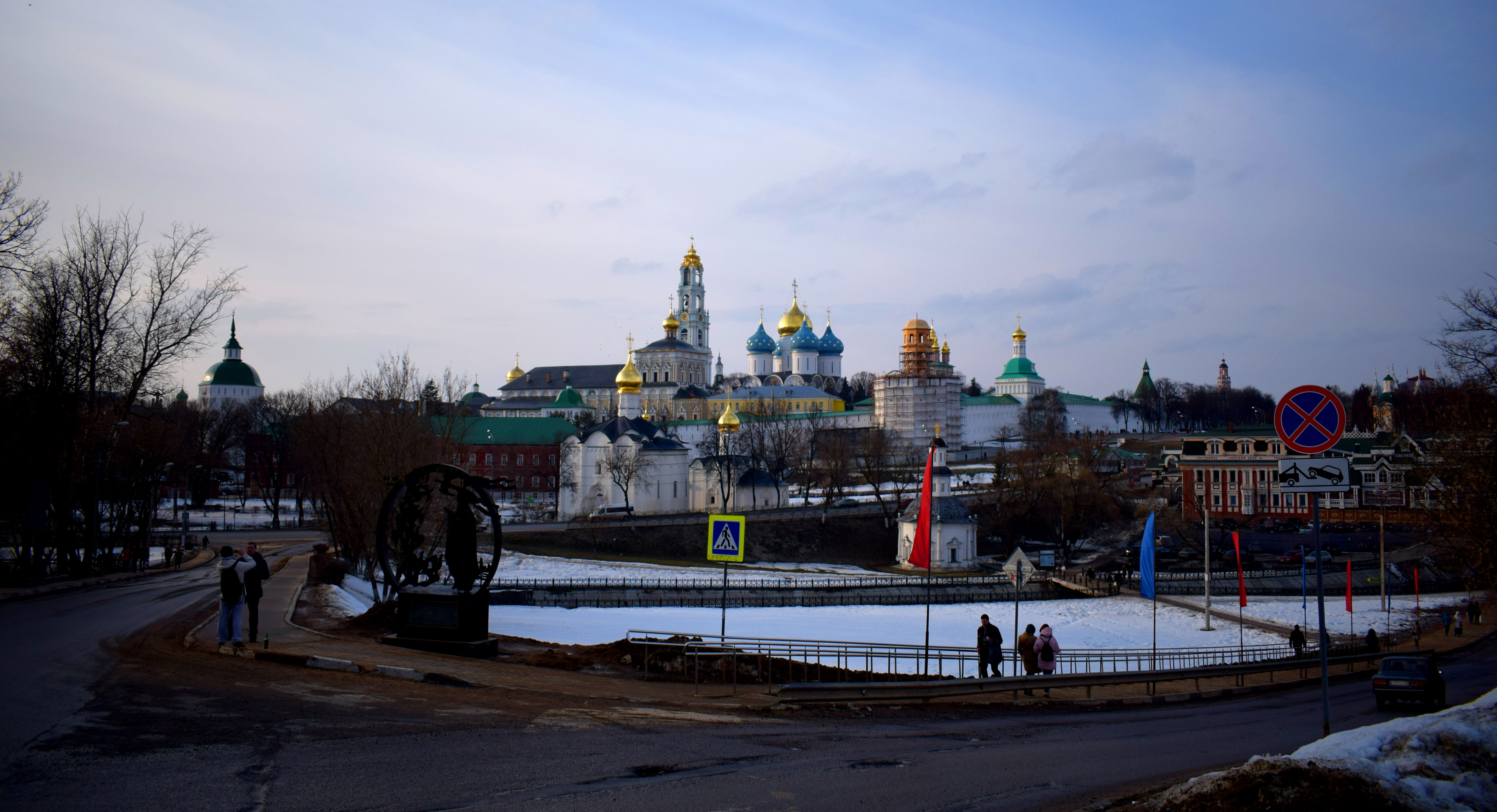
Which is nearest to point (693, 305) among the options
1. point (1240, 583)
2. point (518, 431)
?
point (518, 431)

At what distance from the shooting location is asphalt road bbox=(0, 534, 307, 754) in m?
9.30

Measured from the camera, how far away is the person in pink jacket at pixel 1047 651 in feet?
52.9

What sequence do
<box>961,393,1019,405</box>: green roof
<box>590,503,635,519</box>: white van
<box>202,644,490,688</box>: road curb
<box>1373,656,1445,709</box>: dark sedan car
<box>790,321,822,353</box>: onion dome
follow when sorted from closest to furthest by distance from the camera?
<box>202,644,490,688</box>: road curb, <box>1373,656,1445,709</box>: dark sedan car, <box>590,503,635,519</box>: white van, <box>961,393,1019,405</box>: green roof, <box>790,321,822,353</box>: onion dome

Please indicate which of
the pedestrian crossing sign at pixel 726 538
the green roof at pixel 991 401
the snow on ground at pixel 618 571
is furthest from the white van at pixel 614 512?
the green roof at pixel 991 401

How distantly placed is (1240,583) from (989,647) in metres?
29.7

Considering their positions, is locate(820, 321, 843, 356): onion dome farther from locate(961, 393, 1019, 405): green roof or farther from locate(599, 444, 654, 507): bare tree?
locate(599, 444, 654, 507): bare tree

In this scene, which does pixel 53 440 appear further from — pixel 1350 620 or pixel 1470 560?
pixel 1350 620

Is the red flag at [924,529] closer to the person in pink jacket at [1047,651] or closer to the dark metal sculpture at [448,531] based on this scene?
the person in pink jacket at [1047,651]

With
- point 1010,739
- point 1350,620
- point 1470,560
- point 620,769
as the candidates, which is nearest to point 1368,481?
point 1350,620

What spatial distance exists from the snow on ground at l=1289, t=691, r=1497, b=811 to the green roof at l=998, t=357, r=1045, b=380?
145271mm

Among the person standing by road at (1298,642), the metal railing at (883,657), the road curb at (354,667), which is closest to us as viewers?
the road curb at (354,667)

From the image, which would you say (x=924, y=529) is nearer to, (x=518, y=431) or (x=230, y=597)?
(x=230, y=597)

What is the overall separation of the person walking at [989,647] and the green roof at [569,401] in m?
118

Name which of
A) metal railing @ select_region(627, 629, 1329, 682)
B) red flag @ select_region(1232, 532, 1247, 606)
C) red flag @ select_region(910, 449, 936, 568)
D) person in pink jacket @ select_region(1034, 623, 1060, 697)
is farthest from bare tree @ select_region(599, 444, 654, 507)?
person in pink jacket @ select_region(1034, 623, 1060, 697)
